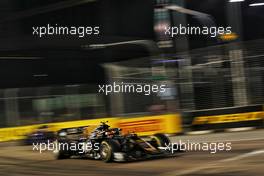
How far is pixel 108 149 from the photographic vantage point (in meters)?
11.3

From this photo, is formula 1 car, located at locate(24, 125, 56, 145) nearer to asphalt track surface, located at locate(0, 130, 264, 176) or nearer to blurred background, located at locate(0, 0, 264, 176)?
blurred background, located at locate(0, 0, 264, 176)

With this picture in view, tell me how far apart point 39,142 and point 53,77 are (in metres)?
11.0

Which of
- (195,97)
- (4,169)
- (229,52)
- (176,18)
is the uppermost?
(176,18)

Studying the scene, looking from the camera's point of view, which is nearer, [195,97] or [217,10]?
[195,97]

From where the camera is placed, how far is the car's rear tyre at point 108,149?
11134 millimetres

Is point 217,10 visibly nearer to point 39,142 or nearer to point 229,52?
point 229,52

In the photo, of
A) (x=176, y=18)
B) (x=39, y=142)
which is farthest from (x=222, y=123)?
(x=176, y=18)

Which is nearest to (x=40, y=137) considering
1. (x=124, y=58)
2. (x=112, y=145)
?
(x=112, y=145)

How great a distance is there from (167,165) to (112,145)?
4.67 ft

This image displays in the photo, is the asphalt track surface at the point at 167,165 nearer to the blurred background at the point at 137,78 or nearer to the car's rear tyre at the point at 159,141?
the blurred background at the point at 137,78

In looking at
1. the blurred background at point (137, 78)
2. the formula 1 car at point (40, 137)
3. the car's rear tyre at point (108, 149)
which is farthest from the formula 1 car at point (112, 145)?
the formula 1 car at point (40, 137)

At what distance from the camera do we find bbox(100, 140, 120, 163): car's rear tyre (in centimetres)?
1113

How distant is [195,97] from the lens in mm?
19609

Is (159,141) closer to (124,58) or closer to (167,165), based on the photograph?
(167,165)
